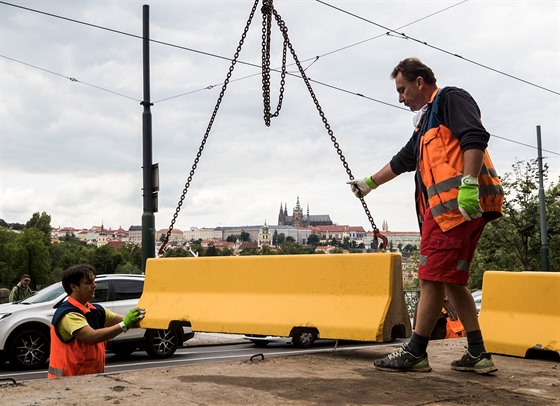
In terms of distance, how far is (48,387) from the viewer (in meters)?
2.91

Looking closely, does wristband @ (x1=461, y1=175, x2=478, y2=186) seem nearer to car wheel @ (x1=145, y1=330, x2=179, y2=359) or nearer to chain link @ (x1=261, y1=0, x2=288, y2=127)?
chain link @ (x1=261, y1=0, x2=288, y2=127)

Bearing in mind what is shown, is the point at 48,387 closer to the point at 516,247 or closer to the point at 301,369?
the point at 301,369

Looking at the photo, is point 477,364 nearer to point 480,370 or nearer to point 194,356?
point 480,370

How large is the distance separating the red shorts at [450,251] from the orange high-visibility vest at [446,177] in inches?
1.9

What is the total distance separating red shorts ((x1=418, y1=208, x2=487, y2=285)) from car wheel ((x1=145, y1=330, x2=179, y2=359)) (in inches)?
381

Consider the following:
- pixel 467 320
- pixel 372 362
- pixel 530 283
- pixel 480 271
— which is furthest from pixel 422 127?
pixel 480 271

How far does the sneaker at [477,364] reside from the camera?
3.52 m

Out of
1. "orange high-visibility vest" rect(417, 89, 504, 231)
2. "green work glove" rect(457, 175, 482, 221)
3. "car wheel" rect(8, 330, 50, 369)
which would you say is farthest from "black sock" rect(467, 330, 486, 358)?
"car wheel" rect(8, 330, 50, 369)

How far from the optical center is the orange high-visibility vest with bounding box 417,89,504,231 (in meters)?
3.44

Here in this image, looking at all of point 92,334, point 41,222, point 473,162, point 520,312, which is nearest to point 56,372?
point 92,334

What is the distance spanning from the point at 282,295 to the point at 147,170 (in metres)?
9.09

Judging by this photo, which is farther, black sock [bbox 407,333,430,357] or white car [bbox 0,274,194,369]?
white car [bbox 0,274,194,369]

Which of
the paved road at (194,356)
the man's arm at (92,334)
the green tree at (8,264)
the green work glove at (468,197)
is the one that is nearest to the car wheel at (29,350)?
the paved road at (194,356)

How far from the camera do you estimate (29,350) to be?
11.3 metres
